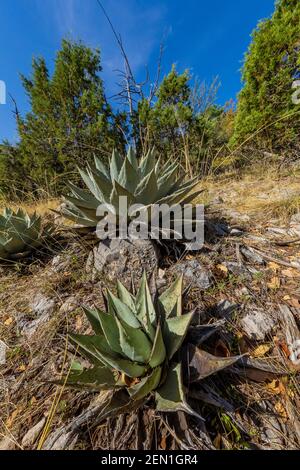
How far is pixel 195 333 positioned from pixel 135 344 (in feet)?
1.02

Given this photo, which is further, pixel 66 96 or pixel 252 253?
pixel 66 96

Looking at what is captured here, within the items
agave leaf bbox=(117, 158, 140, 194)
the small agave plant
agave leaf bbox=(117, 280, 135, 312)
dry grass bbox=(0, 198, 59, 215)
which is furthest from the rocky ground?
dry grass bbox=(0, 198, 59, 215)

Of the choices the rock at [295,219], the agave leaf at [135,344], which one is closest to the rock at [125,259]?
the agave leaf at [135,344]

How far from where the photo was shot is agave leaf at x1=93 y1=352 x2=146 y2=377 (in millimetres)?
859

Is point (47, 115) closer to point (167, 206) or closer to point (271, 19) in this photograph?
point (167, 206)

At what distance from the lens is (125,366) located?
0.88 meters

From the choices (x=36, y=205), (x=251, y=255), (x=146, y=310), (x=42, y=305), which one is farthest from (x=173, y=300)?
(x=36, y=205)

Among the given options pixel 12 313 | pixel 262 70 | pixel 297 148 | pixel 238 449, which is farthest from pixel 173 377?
pixel 262 70

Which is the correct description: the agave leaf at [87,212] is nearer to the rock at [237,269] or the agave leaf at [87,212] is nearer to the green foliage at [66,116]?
the rock at [237,269]

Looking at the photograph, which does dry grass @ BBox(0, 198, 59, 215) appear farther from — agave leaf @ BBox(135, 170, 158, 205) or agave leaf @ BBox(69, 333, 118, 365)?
agave leaf @ BBox(69, 333, 118, 365)

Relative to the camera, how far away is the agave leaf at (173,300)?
107cm

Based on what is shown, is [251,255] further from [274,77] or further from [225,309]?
[274,77]
